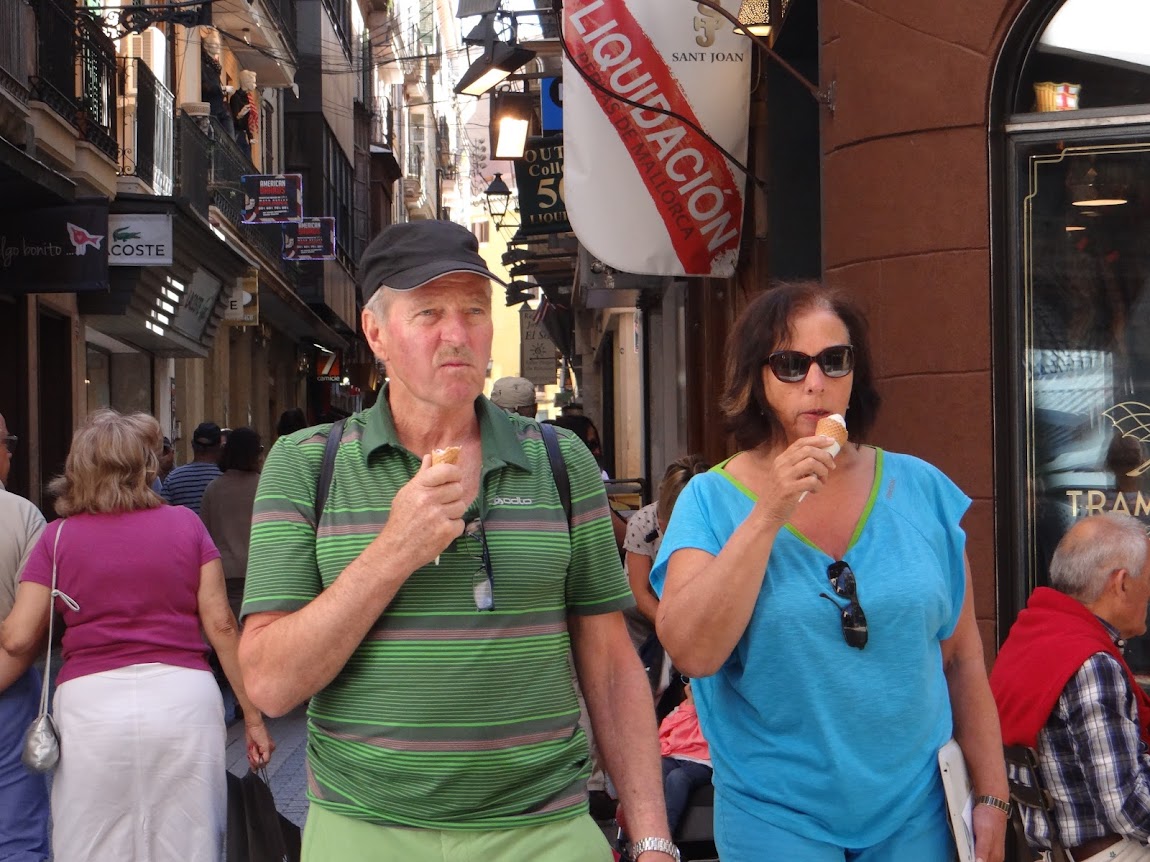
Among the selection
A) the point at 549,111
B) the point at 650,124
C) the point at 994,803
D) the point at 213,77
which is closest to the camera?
the point at 994,803

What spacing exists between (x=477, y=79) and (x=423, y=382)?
10405 mm

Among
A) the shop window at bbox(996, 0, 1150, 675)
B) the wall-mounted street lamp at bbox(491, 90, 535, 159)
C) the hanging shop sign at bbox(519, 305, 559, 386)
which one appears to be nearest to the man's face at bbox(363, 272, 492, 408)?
the shop window at bbox(996, 0, 1150, 675)

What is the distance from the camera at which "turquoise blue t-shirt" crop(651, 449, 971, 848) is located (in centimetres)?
335

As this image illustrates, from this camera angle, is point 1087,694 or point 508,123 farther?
point 508,123

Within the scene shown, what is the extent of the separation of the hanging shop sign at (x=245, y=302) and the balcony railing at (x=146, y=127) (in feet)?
10.9

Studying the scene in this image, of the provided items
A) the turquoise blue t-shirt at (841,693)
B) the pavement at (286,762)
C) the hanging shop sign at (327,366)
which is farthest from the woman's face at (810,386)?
the hanging shop sign at (327,366)

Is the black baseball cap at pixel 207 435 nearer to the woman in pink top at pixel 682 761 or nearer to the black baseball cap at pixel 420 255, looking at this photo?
the woman in pink top at pixel 682 761

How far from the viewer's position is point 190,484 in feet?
40.2

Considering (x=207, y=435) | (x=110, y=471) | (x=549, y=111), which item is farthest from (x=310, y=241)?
(x=110, y=471)

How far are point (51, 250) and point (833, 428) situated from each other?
12.8m

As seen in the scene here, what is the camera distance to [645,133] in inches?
335

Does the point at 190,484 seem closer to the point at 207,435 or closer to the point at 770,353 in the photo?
the point at 207,435

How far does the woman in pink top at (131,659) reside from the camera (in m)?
5.31

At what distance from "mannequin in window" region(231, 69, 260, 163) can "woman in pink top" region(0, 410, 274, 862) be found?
78.6 feet
